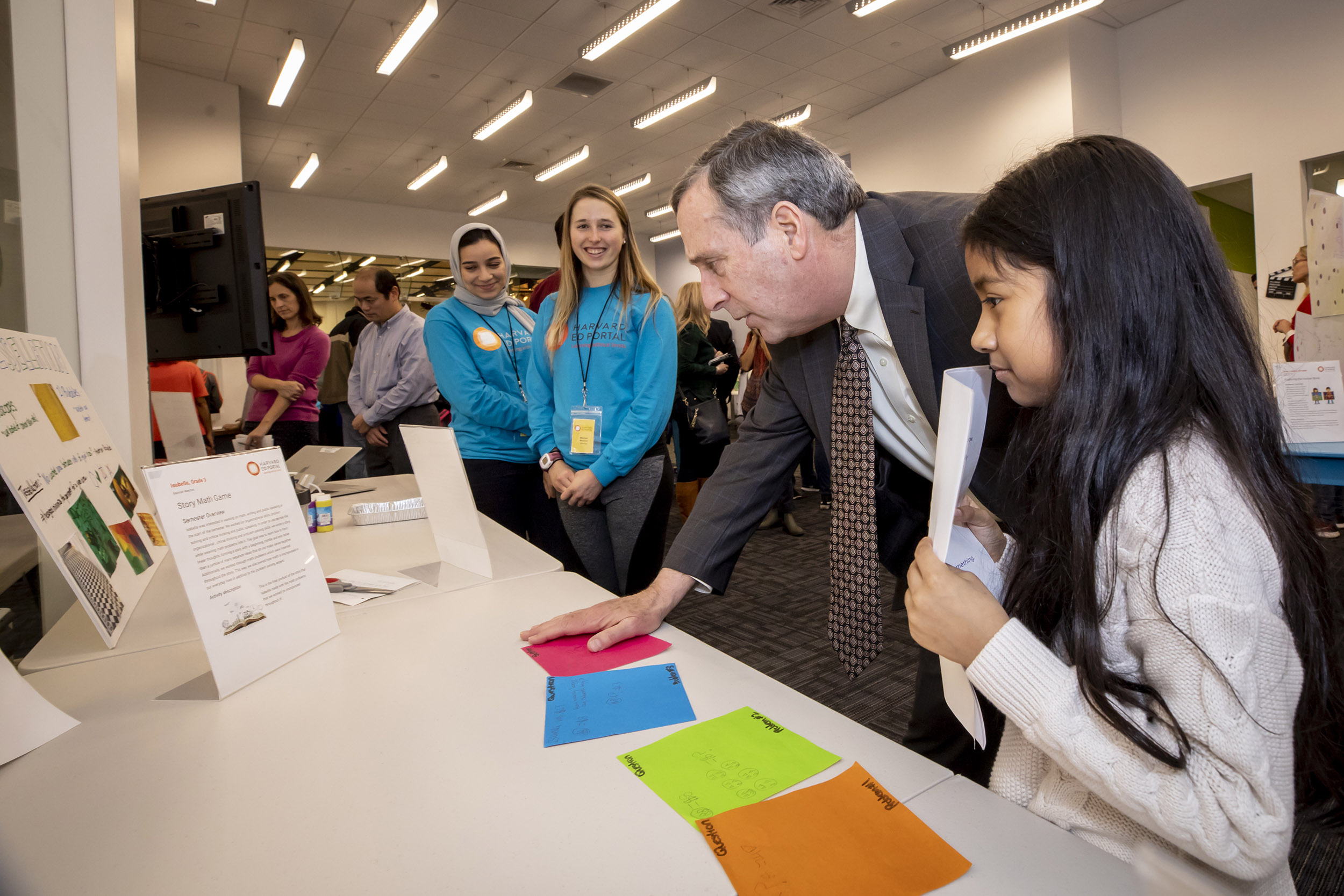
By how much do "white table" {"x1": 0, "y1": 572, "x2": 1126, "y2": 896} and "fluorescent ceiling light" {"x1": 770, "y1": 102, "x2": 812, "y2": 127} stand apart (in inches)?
273

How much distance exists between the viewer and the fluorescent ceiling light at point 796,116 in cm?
678

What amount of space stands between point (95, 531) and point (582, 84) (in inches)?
243

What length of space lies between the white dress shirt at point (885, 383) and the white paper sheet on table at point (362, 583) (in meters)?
0.84

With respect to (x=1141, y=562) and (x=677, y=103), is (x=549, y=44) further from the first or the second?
(x=1141, y=562)

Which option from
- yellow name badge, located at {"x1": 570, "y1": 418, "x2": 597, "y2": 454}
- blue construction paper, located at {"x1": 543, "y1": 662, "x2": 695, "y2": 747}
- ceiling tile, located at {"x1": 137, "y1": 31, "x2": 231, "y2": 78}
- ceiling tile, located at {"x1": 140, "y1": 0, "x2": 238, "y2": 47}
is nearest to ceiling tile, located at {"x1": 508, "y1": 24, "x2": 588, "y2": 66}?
ceiling tile, located at {"x1": 140, "y1": 0, "x2": 238, "y2": 47}

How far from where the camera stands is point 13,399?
0.86 m

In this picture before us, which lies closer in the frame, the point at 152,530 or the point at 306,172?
the point at 152,530

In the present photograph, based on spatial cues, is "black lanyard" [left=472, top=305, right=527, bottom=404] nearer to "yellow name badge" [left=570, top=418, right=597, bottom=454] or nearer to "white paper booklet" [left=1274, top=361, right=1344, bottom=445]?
"yellow name badge" [left=570, top=418, right=597, bottom=454]

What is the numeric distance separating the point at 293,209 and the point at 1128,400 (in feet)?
33.2

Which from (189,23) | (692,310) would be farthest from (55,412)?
(189,23)

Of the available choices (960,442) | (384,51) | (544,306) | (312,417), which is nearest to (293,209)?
(384,51)

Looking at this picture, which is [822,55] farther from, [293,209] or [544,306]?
[293,209]

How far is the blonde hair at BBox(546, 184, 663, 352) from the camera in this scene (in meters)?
1.96

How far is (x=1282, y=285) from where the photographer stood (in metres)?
4.34
